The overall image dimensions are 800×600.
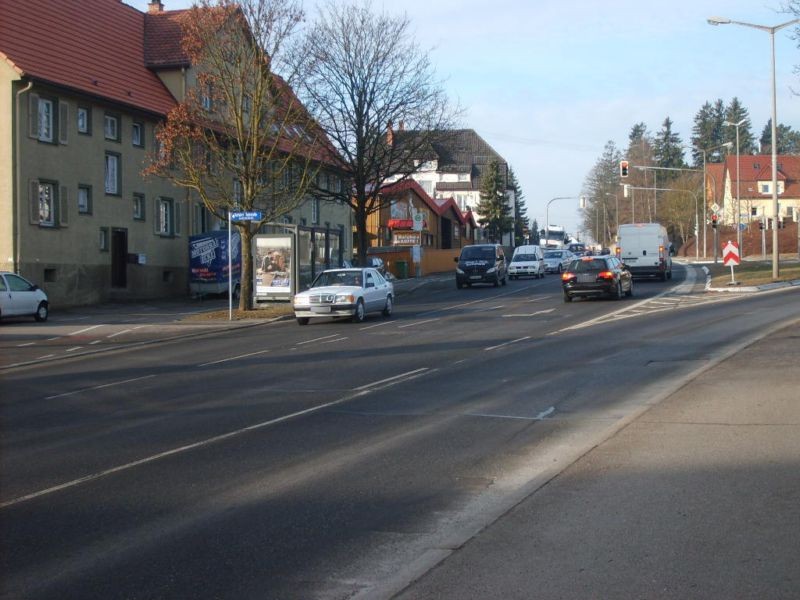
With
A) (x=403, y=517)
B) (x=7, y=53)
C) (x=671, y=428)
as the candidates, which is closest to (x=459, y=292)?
(x=7, y=53)

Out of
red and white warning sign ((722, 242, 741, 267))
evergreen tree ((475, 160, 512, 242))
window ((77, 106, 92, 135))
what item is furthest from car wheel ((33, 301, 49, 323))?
evergreen tree ((475, 160, 512, 242))

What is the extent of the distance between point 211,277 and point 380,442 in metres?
31.3

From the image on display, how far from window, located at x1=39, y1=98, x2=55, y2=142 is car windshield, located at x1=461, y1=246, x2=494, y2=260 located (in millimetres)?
19758

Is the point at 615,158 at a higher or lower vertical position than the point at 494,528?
higher

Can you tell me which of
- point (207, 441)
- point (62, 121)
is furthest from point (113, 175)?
point (207, 441)

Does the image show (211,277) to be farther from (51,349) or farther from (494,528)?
(494,528)

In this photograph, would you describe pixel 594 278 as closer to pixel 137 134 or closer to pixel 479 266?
pixel 479 266

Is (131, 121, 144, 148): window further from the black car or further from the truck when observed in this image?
the black car

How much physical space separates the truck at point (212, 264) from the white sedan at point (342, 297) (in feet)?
38.8

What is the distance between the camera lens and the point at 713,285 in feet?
127

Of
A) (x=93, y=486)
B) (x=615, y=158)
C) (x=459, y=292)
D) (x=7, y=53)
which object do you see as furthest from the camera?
(x=615, y=158)

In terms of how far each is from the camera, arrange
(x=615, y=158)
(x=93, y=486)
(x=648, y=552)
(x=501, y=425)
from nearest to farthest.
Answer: (x=648, y=552)
(x=93, y=486)
(x=501, y=425)
(x=615, y=158)

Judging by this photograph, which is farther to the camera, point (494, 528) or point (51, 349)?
point (51, 349)

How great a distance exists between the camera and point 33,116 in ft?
113
